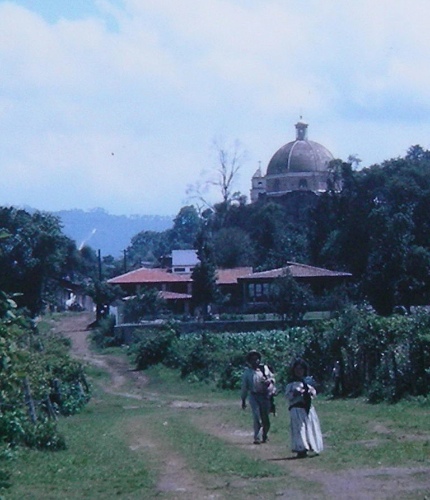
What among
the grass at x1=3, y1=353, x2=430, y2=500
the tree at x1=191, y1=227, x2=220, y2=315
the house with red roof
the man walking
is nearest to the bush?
the house with red roof

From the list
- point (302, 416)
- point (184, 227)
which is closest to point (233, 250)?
point (184, 227)

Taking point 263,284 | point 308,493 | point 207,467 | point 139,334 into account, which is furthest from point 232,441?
point 263,284

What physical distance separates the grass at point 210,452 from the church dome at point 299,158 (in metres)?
72.7

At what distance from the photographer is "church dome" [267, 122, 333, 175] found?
9925 cm

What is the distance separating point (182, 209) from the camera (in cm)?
12462

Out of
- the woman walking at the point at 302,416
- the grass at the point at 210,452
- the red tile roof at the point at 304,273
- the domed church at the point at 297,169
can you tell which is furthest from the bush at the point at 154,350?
the domed church at the point at 297,169

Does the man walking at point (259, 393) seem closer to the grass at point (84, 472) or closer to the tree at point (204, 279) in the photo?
the grass at point (84, 472)

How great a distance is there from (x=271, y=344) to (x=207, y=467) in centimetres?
3281

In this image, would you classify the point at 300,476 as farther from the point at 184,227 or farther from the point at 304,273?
the point at 184,227

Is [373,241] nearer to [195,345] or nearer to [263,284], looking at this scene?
[263,284]

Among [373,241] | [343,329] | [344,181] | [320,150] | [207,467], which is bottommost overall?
[207,467]

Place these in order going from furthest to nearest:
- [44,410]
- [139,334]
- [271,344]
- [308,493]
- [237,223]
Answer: [237,223], [139,334], [271,344], [44,410], [308,493]

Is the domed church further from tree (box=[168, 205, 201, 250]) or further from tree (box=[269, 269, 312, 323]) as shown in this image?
tree (box=[269, 269, 312, 323])

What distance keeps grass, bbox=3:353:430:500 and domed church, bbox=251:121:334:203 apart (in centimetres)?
7206
